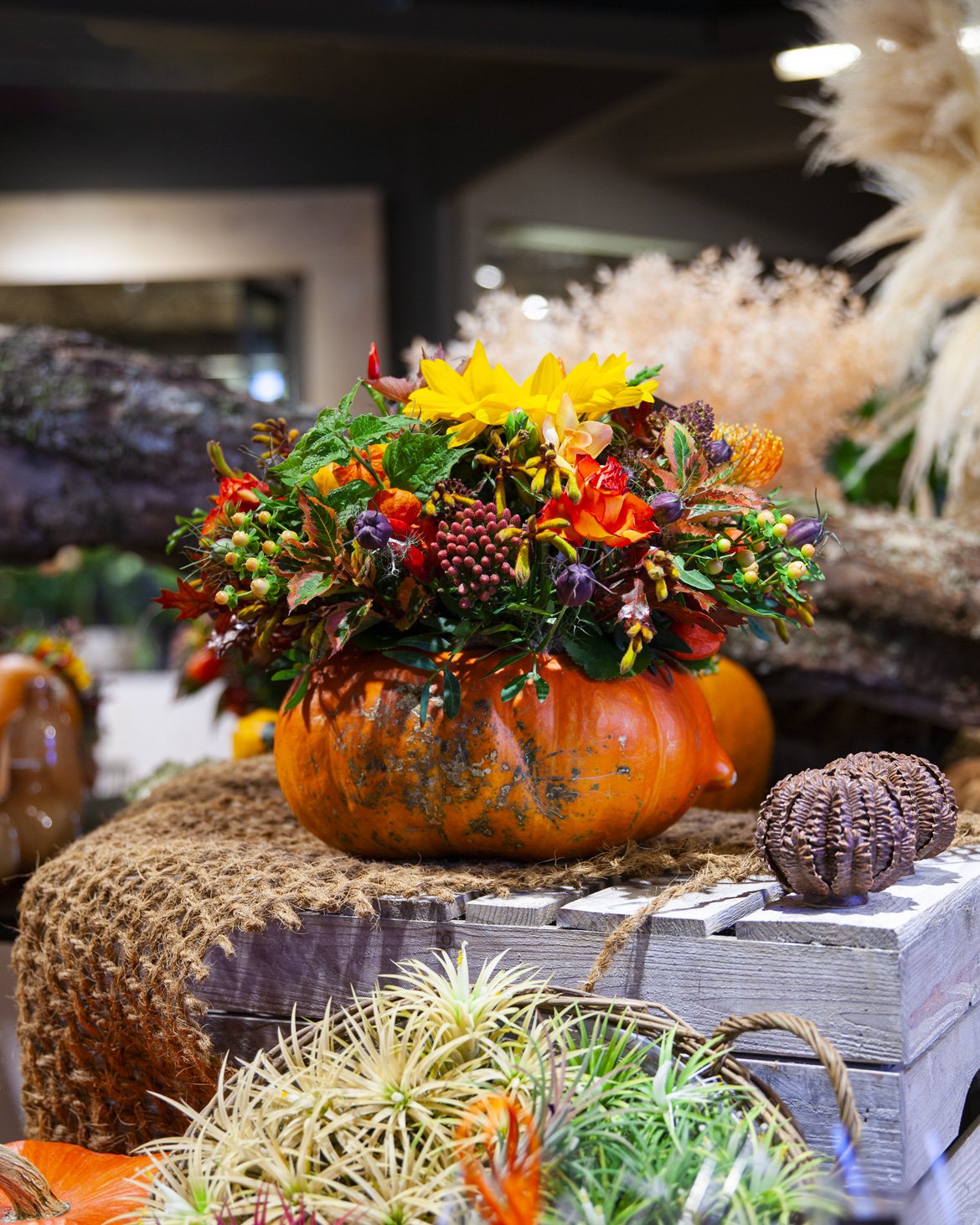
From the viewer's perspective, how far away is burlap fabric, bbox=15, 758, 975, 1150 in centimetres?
103

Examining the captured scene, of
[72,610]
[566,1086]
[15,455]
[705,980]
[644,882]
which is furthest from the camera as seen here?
[72,610]

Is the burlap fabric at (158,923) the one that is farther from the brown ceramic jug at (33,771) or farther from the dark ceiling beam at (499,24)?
the dark ceiling beam at (499,24)

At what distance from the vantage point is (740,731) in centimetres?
165

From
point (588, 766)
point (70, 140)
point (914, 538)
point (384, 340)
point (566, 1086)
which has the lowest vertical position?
point (566, 1086)

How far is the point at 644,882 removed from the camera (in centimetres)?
104

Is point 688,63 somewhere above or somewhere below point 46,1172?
above

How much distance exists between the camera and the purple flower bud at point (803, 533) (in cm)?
103

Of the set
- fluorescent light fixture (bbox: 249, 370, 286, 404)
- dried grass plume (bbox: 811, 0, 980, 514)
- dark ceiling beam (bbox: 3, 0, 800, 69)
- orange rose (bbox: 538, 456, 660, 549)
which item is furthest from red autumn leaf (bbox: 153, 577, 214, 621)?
fluorescent light fixture (bbox: 249, 370, 286, 404)

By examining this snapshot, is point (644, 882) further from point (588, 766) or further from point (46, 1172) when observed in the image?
point (46, 1172)

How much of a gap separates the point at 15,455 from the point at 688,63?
2.17 m

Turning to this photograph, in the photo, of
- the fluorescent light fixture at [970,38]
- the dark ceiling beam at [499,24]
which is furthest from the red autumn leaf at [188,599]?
the dark ceiling beam at [499,24]

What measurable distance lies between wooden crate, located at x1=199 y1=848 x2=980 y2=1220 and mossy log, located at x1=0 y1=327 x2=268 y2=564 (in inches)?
41.0

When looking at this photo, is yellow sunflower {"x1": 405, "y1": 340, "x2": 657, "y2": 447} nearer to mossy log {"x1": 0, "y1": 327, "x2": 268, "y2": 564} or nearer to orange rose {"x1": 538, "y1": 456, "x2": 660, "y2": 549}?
orange rose {"x1": 538, "y1": 456, "x2": 660, "y2": 549}

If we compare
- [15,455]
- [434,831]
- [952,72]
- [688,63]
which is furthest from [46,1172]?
[688,63]
